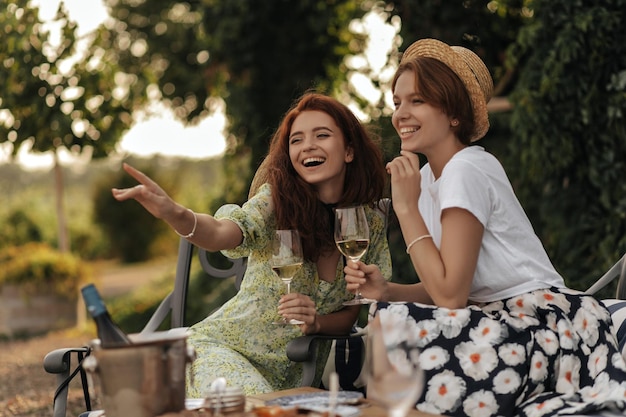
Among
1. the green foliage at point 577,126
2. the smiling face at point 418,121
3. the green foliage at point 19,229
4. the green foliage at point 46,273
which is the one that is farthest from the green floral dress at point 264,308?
the green foliage at point 19,229

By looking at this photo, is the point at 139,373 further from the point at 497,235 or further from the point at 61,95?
the point at 61,95

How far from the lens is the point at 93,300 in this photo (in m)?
2.17

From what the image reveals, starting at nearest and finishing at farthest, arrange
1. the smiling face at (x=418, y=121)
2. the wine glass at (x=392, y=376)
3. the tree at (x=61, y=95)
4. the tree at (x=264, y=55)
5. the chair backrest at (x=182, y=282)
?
the wine glass at (x=392, y=376)
the smiling face at (x=418, y=121)
the chair backrest at (x=182, y=282)
the tree at (x=264, y=55)
the tree at (x=61, y=95)

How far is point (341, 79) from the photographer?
8.52 meters

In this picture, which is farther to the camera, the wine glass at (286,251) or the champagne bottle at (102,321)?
the wine glass at (286,251)

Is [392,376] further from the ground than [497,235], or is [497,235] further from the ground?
[497,235]

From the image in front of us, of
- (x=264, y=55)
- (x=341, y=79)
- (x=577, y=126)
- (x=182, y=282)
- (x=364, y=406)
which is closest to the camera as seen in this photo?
(x=364, y=406)

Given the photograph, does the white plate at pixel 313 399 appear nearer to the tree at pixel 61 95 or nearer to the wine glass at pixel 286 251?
the wine glass at pixel 286 251

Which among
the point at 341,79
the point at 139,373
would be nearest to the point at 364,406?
the point at 139,373

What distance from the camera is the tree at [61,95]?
9.59m

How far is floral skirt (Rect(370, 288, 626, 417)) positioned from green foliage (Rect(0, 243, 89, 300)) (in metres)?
9.40

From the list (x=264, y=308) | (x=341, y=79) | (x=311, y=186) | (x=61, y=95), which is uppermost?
(x=61, y=95)

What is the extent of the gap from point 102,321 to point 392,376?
2.68ft

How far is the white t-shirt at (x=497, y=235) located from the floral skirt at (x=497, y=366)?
0.43 ft
